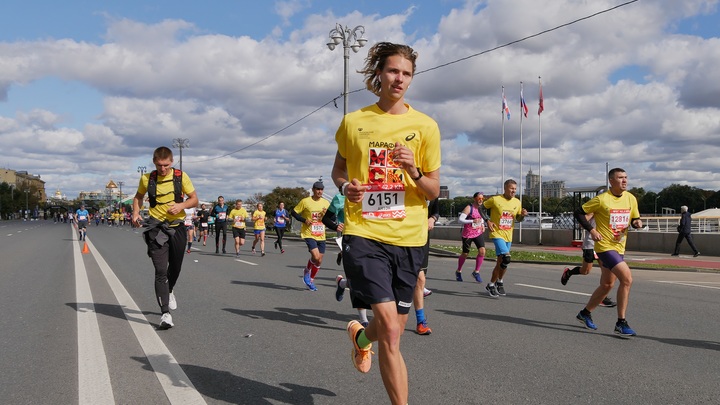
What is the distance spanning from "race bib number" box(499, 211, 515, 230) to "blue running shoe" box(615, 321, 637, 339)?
3498mm

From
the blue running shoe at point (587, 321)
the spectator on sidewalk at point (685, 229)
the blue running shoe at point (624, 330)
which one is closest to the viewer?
the blue running shoe at point (624, 330)

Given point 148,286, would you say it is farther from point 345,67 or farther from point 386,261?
point 345,67

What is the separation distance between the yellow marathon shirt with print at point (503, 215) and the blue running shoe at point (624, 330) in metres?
3.42

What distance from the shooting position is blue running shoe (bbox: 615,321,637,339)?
6438 mm

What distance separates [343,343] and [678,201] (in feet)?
418

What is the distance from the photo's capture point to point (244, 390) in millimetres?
4387

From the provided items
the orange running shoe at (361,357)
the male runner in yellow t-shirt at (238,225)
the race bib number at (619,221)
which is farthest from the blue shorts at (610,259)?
the male runner in yellow t-shirt at (238,225)

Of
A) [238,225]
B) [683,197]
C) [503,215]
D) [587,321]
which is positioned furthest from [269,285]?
[683,197]

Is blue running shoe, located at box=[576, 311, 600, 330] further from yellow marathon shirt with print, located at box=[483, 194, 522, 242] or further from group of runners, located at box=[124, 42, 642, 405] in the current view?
group of runners, located at box=[124, 42, 642, 405]

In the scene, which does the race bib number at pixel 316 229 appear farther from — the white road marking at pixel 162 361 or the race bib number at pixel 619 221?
the race bib number at pixel 619 221

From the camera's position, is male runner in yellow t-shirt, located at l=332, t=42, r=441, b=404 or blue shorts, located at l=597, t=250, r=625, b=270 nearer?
male runner in yellow t-shirt, located at l=332, t=42, r=441, b=404

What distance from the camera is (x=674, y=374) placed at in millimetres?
4949

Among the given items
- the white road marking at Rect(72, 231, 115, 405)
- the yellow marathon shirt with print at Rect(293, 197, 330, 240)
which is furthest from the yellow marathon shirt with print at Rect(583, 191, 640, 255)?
the white road marking at Rect(72, 231, 115, 405)

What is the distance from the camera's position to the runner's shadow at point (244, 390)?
4152 mm
